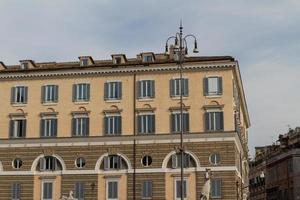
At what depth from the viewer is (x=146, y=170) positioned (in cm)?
5778

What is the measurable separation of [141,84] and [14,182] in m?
14.2

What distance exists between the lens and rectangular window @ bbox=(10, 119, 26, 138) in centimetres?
6075

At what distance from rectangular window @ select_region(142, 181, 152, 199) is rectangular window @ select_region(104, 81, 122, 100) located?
8.07 meters

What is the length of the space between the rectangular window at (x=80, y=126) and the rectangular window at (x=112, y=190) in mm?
4858

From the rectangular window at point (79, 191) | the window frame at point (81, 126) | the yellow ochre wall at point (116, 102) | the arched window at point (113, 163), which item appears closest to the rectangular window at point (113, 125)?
the yellow ochre wall at point (116, 102)

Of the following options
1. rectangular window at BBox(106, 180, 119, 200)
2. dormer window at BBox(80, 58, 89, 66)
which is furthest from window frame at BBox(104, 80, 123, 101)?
rectangular window at BBox(106, 180, 119, 200)

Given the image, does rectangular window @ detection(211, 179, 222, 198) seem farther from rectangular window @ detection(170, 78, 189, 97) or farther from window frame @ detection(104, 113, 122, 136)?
window frame @ detection(104, 113, 122, 136)

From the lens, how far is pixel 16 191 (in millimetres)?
59438

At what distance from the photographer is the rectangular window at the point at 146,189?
57344 mm

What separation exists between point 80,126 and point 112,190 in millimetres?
6440

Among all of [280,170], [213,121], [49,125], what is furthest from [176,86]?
[280,170]

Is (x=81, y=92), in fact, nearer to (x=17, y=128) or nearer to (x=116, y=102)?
(x=116, y=102)

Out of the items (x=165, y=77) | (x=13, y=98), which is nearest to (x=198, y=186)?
(x=165, y=77)

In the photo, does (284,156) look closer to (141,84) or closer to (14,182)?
(141,84)
